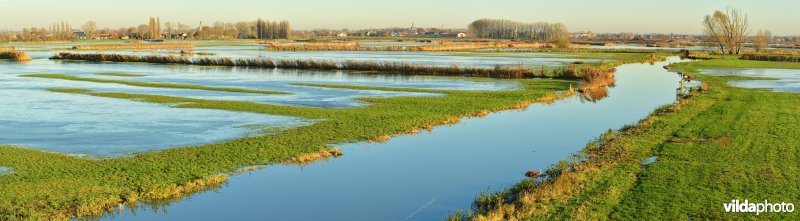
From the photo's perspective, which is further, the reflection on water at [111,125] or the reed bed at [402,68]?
the reed bed at [402,68]

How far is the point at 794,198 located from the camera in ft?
42.0

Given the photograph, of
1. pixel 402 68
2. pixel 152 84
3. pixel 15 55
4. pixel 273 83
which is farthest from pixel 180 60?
pixel 273 83

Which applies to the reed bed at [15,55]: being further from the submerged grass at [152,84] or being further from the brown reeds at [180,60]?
the submerged grass at [152,84]

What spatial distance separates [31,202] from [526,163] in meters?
11.7

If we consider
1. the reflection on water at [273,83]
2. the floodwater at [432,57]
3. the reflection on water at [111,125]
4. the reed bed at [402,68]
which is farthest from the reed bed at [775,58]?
the reflection on water at [111,125]

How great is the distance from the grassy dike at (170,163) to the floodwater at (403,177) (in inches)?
26.2

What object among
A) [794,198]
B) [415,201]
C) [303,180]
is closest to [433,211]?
[415,201]

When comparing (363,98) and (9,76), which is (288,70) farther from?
(363,98)

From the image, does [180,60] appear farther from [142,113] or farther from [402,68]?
[142,113]

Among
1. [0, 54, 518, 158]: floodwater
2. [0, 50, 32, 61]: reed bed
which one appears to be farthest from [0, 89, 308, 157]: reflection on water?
[0, 50, 32, 61]: reed bed

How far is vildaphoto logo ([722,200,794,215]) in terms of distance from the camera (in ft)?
39.3

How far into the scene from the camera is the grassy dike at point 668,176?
12.2 meters

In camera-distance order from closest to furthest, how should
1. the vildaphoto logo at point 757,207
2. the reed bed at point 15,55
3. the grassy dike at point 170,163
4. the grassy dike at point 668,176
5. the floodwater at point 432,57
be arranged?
the vildaphoto logo at point 757,207
the grassy dike at point 668,176
the grassy dike at point 170,163
the floodwater at point 432,57
the reed bed at point 15,55

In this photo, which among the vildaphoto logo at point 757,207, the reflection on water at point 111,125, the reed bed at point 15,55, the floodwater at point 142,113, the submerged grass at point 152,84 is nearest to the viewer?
the vildaphoto logo at point 757,207
